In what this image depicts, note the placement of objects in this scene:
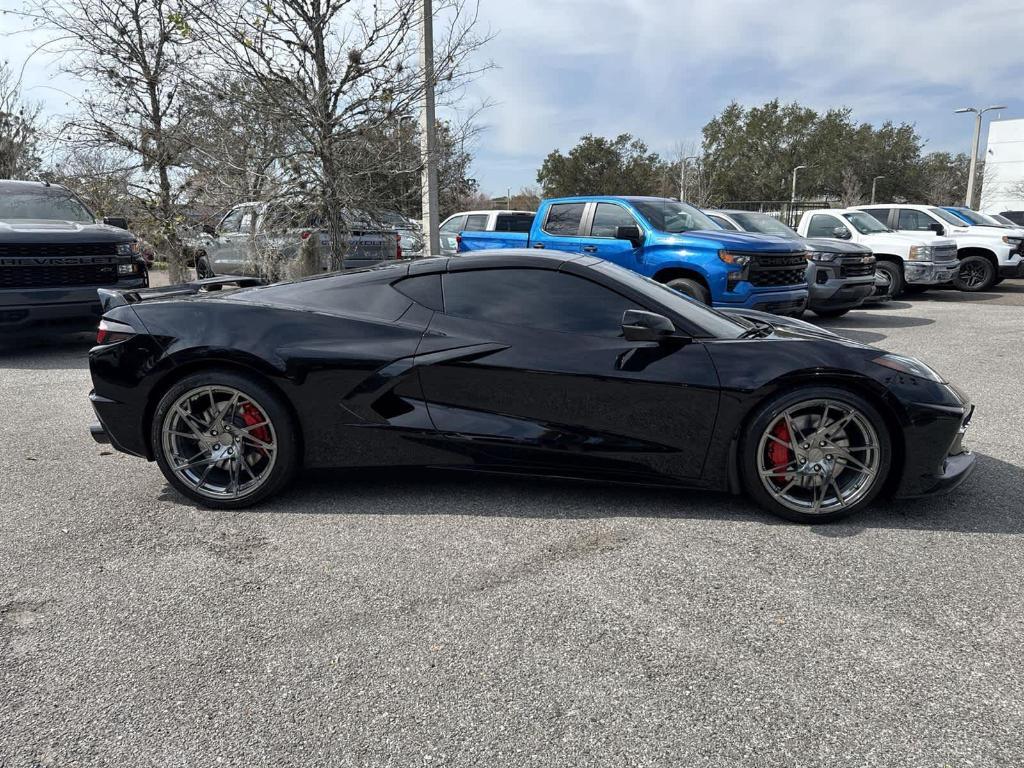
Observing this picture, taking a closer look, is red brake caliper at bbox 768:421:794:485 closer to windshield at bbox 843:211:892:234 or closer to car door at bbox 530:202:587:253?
car door at bbox 530:202:587:253

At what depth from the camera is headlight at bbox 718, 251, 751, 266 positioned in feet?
28.8

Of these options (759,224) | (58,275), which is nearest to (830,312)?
(759,224)

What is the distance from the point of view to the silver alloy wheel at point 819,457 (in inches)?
141

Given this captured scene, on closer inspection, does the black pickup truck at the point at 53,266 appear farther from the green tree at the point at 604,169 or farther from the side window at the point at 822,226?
the green tree at the point at 604,169

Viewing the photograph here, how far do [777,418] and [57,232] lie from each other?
780 cm

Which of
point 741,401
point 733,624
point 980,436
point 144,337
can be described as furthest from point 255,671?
point 980,436

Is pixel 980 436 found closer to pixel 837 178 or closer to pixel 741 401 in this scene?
pixel 741 401

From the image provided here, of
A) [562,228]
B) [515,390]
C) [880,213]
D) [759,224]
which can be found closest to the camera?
[515,390]

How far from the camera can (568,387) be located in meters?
3.70

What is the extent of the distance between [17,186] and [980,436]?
1048 cm

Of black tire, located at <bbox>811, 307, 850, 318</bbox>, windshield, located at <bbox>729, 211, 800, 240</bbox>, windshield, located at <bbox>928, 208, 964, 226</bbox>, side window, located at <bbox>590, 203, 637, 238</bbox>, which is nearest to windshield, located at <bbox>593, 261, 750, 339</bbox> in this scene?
side window, located at <bbox>590, 203, 637, 238</bbox>

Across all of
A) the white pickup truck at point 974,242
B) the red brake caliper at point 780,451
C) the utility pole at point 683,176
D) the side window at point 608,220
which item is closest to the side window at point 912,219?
the white pickup truck at point 974,242

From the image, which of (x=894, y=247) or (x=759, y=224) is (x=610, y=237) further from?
(x=894, y=247)

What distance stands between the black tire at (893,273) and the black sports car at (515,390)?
11.3 m
